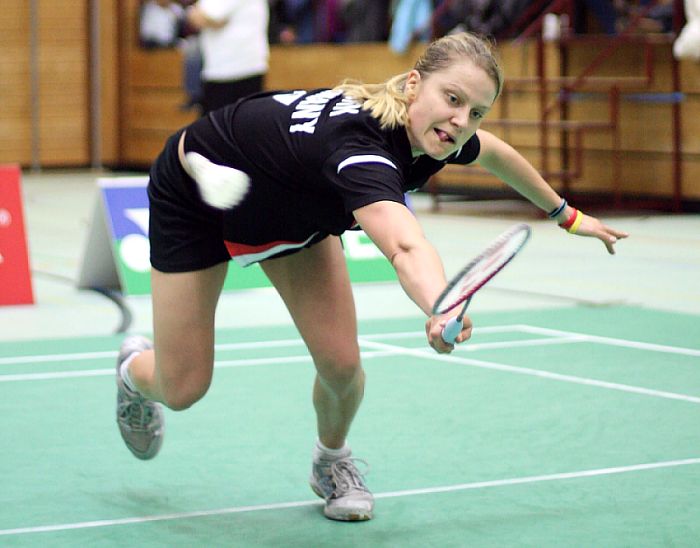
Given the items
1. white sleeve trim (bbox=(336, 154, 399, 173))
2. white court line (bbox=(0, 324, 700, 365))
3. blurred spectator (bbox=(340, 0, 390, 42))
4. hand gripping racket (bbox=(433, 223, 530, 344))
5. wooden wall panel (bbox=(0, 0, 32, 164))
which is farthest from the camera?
wooden wall panel (bbox=(0, 0, 32, 164))

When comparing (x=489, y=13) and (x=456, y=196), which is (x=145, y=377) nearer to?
(x=489, y=13)

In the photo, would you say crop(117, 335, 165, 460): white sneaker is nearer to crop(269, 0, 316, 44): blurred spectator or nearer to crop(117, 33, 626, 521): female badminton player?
crop(117, 33, 626, 521): female badminton player

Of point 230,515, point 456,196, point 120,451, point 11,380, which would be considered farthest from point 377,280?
→ point 456,196

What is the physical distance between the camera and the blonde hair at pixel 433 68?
3.49 metres

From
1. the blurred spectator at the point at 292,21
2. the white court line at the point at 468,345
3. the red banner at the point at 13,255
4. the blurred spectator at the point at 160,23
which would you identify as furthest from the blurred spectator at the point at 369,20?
the white court line at the point at 468,345

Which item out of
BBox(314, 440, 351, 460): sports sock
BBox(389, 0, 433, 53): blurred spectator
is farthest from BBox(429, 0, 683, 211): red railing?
BBox(314, 440, 351, 460): sports sock

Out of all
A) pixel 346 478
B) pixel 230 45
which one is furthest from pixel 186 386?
Result: pixel 230 45

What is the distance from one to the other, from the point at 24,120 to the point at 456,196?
7.03m

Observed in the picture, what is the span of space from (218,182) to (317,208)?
0.33m

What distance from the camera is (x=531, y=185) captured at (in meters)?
4.24

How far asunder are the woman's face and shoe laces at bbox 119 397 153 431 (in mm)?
1521

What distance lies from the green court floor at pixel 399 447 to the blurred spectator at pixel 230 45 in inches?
175

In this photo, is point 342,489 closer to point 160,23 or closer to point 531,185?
point 531,185

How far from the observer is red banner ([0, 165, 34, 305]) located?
320 inches
